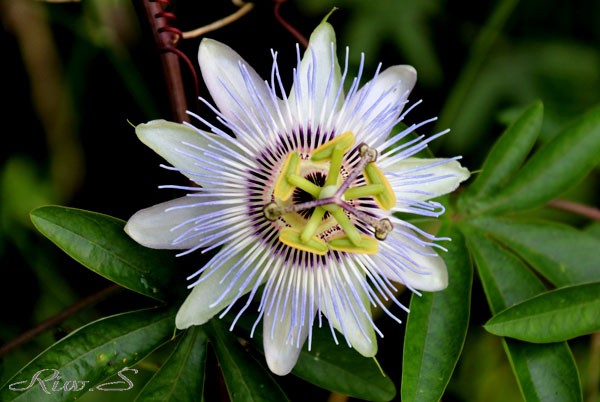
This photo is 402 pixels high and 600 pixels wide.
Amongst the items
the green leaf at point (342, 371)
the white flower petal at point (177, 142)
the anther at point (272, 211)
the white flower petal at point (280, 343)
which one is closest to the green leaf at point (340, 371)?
the green leaf at point (342, 371)

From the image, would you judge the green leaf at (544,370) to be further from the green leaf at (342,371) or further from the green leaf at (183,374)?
the green leaf at (183,374)

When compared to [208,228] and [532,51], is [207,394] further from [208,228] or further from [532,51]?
[532,51]

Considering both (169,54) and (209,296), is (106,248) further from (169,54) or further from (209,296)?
(169,54)

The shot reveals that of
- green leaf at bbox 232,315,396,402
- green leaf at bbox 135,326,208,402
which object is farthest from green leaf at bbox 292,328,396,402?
green leaf at bbox 135,326,208,402

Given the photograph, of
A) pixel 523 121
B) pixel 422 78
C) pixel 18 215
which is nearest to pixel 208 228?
pixel 523 121

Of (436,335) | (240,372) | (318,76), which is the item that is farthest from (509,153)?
(240,372)

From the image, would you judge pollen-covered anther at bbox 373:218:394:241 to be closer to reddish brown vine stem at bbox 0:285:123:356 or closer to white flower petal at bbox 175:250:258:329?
white flower petal at bbox 175:250:258:329
